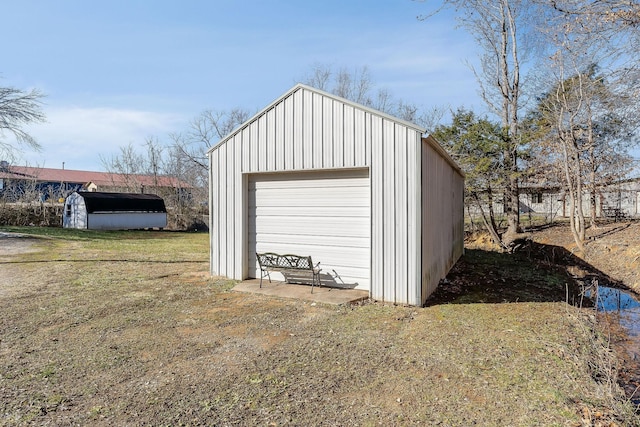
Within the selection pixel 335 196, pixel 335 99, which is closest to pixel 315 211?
pixel 335 196

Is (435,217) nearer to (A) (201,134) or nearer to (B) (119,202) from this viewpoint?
(B) (119,202)

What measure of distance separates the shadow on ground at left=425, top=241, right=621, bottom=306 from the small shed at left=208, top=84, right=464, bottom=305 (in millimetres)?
523

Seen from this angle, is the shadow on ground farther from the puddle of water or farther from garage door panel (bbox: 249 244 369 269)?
garage door panel (bbox: 249 244 369 269)

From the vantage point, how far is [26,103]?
21.3 metres

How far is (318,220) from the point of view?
6969 mm

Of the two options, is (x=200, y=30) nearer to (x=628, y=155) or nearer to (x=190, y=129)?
(x=628, y=155)

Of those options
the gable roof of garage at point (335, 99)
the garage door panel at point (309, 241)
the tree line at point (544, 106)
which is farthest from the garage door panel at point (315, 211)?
the tree line at point (544, 106)

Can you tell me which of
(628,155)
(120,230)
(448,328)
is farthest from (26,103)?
(628,155)

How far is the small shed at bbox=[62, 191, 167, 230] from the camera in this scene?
70.8ft

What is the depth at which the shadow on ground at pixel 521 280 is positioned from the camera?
6702 millimetres

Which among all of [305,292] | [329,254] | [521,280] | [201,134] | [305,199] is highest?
[201,134]

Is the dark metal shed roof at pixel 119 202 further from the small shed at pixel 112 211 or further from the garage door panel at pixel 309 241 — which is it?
the garage door panel at pixel 309 241

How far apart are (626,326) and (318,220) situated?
16.6ft

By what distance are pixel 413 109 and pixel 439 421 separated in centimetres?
2505
